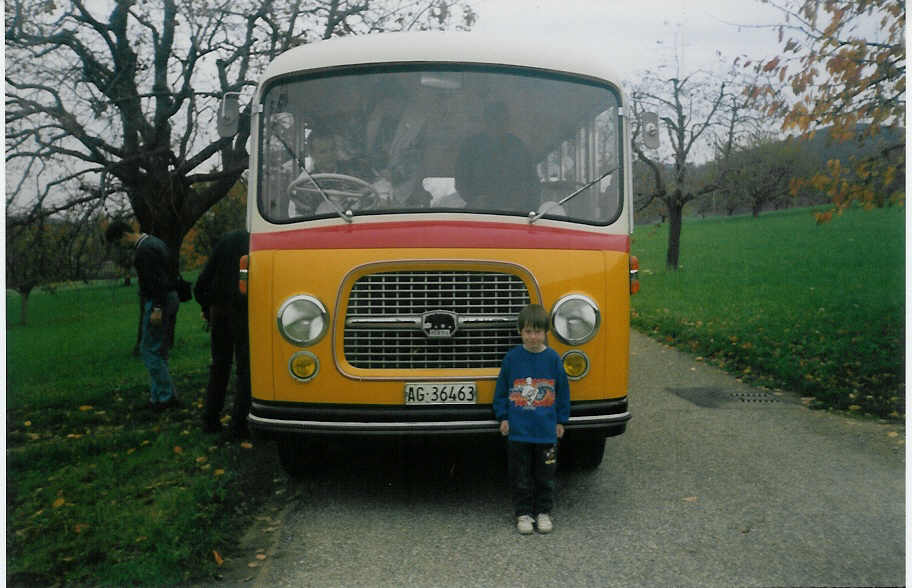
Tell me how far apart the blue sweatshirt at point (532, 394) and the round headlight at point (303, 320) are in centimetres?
97

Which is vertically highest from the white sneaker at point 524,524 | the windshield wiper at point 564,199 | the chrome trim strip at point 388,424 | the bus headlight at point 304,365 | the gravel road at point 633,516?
the windshield wiper at point 564,199

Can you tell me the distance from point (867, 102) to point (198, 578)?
6.46 metres

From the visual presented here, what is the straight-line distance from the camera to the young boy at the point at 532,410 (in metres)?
4.51

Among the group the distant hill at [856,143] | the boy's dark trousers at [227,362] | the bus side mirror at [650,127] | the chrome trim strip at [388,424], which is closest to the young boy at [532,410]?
the chrome trim strip at [388,424]

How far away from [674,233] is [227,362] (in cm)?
2166

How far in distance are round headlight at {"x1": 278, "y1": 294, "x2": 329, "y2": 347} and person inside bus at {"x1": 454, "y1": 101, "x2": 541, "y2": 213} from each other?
101 centimetres

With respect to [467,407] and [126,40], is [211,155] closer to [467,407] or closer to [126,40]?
[126,40]

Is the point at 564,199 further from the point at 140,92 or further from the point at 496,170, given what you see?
the point at 140,92

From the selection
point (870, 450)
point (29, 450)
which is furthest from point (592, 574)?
point (29, 450)

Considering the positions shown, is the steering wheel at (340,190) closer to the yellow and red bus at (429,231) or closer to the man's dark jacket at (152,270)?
the yellow and red bus at (429,231)

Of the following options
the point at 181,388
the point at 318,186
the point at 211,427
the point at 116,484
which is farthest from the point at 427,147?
the point at 181,388

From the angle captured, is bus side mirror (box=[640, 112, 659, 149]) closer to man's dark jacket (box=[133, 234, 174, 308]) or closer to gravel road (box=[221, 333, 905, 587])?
gravel road (box=[221, 333, 905, 587])

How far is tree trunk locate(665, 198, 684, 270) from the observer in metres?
26.1

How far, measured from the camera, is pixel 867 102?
7500mm
